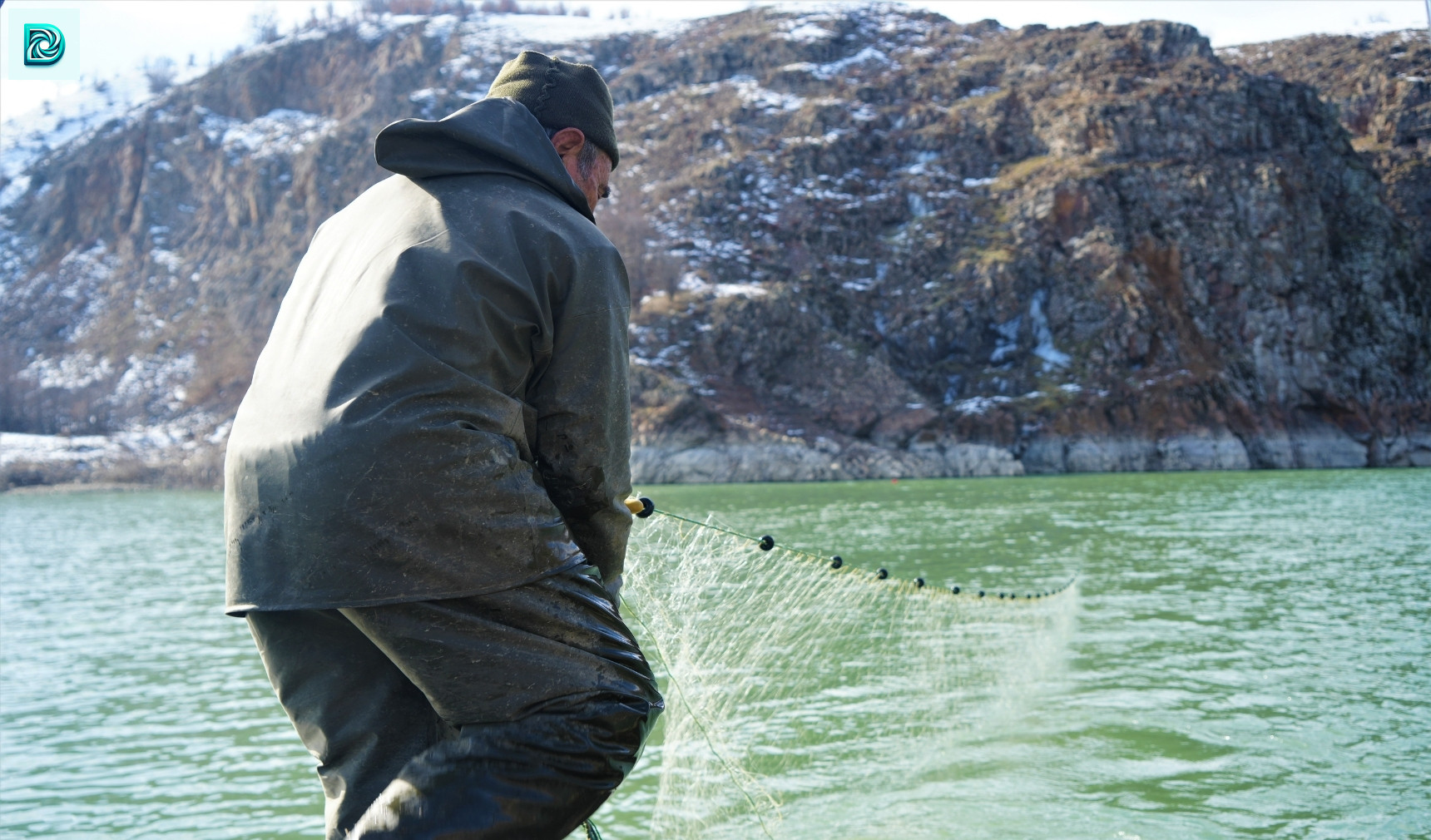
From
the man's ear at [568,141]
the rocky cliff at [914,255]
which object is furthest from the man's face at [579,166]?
the rocky cliff at [914,255]

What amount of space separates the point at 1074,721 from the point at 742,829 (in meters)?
3.84

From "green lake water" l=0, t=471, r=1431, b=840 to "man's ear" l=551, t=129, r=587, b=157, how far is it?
2.79m

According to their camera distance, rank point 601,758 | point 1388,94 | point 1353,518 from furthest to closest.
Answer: point 1388,94 → point 1353,518 → point 601,758

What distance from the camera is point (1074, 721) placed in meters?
9.07

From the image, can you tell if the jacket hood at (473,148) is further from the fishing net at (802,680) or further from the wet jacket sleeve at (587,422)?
the fishing net at (802,680)

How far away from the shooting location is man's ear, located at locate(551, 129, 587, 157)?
9.11ft

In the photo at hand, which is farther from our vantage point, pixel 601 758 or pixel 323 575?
pixel 601 758

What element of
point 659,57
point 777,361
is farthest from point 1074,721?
point 659,57

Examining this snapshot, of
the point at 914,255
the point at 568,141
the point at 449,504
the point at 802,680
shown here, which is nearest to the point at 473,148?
the point at 568,141

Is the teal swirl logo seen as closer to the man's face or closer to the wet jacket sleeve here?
the man's face

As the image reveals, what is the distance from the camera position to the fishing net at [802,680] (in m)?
4.67

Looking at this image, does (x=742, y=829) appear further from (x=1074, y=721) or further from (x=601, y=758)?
(x=601, y=758)

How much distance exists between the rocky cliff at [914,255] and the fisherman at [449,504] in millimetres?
64535

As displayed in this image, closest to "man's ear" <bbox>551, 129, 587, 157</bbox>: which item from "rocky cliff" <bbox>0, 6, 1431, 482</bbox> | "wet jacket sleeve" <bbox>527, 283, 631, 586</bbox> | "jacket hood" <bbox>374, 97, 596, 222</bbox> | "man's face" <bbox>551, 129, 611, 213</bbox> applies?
"man's face" <bbox>551, 129, 611, 213</bbox>
